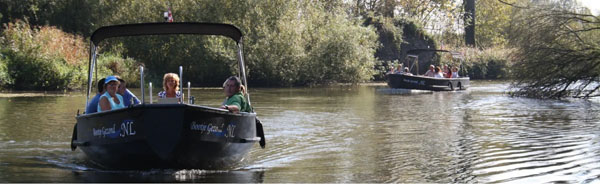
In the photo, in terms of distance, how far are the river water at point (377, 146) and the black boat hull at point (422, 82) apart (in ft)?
37.8

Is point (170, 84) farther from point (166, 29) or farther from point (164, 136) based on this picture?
point (166, 29)

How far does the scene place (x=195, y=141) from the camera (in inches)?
389

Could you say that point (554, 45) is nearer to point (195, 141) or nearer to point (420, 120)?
point (420, 120)

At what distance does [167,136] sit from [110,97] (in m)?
1.75

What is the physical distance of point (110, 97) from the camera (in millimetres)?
11016

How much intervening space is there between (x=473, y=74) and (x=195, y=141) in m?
46.9

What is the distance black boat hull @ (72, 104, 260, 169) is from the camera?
960 cm

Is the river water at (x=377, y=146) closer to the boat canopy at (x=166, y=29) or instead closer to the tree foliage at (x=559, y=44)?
the tree foliage at (x=559, y=44)

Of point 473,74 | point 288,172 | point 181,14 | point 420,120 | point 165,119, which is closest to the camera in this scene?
point 165,119

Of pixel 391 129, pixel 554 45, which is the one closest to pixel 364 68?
pixel 554 45

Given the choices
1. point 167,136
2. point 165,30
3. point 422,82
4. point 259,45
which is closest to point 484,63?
point 422,82

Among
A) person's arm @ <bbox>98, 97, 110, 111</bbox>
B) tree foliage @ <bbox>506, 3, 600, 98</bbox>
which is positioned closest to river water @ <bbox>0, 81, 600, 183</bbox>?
person's arm @ <bbox>98, 97, 110, 111</bbox>

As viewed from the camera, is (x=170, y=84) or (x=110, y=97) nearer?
(x=170, y=84)

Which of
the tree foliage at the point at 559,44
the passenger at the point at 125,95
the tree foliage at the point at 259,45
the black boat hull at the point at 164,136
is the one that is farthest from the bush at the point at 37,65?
the black boat hull at the point at 164,136
